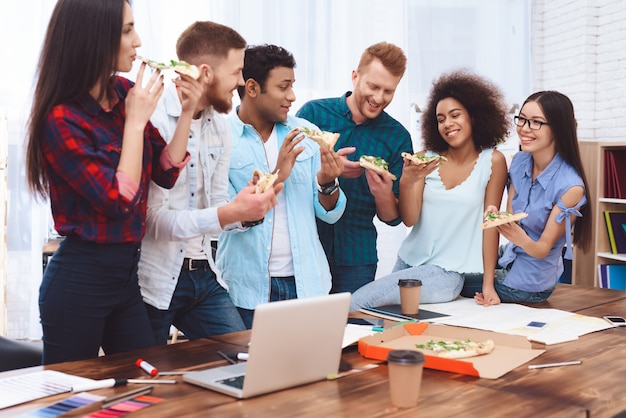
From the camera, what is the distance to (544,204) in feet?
9.32

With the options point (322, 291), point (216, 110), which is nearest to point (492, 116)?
point (322, 291)

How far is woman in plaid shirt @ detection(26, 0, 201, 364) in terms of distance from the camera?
1943 mm

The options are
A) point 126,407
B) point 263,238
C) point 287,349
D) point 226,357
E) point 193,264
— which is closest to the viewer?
point 126,407

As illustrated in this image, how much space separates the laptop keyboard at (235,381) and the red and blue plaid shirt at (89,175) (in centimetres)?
59

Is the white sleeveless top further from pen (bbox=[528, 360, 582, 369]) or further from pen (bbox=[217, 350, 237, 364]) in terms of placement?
pen (bbox=[217, 350, 237, 364])

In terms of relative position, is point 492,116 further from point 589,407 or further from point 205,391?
point 205,391

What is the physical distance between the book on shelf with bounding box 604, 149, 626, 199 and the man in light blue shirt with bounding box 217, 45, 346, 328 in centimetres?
338

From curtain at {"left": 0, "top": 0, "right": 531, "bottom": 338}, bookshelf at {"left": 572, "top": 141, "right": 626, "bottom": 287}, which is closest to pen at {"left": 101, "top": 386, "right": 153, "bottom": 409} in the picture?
curtain at {"left": 0, "top": 0, "right": 531, "bottom": 338}

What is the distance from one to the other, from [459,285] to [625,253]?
323cm

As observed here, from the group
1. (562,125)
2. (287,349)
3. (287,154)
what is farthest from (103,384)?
(562,125)

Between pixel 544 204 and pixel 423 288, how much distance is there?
58 cm

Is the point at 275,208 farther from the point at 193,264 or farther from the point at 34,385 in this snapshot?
the point at 34,385

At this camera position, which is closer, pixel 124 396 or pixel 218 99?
pixel 124 396

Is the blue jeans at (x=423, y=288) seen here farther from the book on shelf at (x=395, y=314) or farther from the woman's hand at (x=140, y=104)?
the woman's hand at (x=140, y=104)
